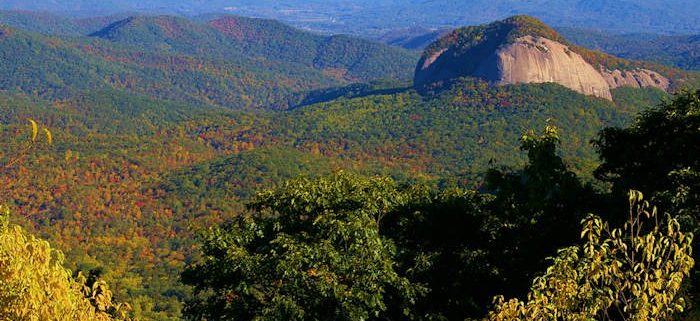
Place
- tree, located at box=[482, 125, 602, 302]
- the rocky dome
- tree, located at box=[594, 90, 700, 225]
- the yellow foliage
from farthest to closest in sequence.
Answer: the rocky dome < tree, located at box=[482, 125, 602, 302] < tree, located at box=[594, 90, 700, 225] < the yellow foliage

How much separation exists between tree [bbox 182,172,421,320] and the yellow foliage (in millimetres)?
7173

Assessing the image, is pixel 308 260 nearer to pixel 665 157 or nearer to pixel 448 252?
pixel 448 252

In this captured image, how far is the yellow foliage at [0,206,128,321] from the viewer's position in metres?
11.1

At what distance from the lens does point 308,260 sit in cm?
1844

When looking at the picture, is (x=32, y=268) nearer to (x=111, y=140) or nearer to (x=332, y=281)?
(x=332, y=281)

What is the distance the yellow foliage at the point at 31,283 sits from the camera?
11094mm

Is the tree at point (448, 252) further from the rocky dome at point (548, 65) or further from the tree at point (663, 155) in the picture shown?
the rocky dome at point (548, 65)

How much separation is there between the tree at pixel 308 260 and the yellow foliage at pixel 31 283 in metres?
7.17

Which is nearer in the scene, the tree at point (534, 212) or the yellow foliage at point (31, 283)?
the yellow foliage at point (31, 283)

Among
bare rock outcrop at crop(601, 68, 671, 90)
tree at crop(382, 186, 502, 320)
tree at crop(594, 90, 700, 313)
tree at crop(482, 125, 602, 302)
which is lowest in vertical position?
bare rock outcrop at crop(601, 68, 671, 90)

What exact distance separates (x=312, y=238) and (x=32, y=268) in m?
10.1

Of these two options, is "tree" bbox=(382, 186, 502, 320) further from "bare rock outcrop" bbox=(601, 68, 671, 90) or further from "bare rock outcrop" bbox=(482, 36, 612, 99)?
"bare rock outcrop" bbox=(601, 68, 671, 90)

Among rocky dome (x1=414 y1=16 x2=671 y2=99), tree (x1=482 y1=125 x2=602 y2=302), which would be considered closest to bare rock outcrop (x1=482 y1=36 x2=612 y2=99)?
rocky dome (x1=414 y1=16 x2=671 y2=99)

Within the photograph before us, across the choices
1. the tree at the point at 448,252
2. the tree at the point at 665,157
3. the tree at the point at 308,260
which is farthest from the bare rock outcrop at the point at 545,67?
the tree at the point at 308,260
